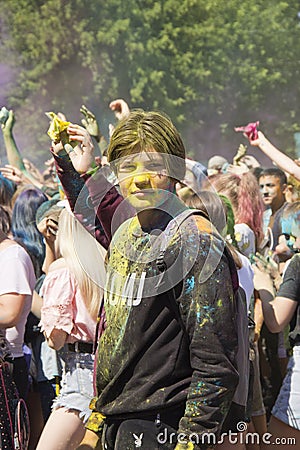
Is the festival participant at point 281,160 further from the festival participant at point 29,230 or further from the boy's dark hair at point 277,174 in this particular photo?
the boy's dark hair at point 277,174

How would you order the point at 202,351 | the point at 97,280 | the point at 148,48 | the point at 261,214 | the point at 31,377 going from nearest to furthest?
1. the point at 202,351
2. the point at 97,280
3. the point at 31,377
4. the point at 261,214
5. the point at 148,48

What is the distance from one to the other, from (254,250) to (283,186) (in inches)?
76.8

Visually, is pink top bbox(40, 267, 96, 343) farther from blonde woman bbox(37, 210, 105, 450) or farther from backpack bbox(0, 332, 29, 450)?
backpack bbox(0, 332, 29, 450)

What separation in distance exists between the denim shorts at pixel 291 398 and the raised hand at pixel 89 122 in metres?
1.74

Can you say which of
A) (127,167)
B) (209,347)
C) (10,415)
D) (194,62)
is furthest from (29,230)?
(194,62)

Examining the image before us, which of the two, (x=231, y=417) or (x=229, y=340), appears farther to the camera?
(x=231, y=417)

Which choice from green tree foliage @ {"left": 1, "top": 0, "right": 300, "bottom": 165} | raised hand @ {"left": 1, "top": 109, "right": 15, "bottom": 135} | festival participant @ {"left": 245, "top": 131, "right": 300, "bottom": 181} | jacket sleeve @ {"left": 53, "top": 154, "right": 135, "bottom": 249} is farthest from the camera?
green tree foliage @ {"left": 1, "top": 0, "right": 300, "bottom": 165}

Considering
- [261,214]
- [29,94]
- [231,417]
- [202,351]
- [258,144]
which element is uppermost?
[29,94]

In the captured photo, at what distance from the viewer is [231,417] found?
235cm

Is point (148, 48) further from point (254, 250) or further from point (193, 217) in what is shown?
→ point (193, 217)

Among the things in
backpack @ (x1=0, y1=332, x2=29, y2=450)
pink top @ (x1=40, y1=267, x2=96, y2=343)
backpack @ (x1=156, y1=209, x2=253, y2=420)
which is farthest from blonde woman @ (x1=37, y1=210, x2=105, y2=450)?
backpack @ (x1=156, y1=209, x2=253, y2=420)

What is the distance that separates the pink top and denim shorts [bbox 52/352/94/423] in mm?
96

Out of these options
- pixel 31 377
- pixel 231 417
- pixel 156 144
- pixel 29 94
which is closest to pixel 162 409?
pixel 231 417

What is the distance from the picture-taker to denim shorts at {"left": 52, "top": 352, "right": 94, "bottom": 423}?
365 centimetres
